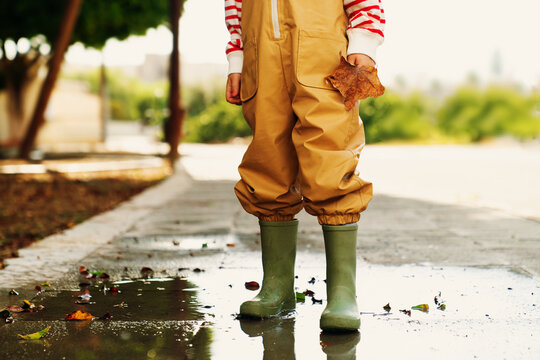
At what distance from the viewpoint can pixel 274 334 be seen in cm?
233

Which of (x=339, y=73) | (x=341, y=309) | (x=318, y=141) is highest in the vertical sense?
(x=339, y=73)

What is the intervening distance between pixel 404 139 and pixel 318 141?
75.3ft

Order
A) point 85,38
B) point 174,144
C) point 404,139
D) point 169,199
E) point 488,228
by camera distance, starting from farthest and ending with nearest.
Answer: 1. point 404,139
2. point 85,38
3. point 174,144
4. point 169,199
5. point 488,228

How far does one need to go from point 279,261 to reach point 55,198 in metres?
5.31

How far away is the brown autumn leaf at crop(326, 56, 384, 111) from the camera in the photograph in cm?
242

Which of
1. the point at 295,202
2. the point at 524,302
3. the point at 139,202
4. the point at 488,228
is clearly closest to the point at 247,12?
the point at 295,202

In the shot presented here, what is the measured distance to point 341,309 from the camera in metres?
2.39

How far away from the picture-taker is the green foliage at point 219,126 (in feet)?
87.3

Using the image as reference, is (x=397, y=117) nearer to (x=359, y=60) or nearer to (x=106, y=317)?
(x=359, y=60)

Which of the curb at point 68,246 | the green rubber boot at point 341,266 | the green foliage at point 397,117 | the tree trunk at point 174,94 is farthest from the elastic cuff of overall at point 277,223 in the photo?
the green foliage at point 397,117

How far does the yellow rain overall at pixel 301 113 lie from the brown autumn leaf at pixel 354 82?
41mm

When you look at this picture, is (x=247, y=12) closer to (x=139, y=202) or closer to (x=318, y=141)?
(x=318, y=141)

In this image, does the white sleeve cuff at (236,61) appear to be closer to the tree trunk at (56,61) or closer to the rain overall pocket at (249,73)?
the rain overall pocket at (249,73)

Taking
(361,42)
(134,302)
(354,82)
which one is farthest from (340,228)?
(134,302)
